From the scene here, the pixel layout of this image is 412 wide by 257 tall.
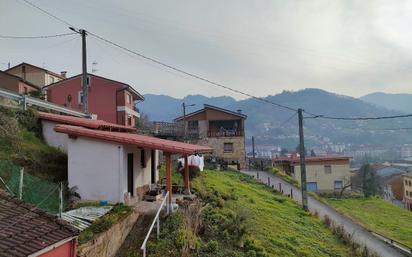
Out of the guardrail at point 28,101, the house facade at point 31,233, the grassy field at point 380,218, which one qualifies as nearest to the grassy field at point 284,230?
the grassy field at point 380,218

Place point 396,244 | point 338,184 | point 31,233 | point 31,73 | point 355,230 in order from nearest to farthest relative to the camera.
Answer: point 31,233 < point 396,244 < point 355,230 < point 31,73 < point 338,184

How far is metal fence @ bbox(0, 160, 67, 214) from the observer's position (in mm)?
12023

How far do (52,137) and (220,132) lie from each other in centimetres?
3561

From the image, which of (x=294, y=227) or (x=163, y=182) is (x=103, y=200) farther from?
(x=294, y=227)

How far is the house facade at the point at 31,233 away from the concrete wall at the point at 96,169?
20.8 feet

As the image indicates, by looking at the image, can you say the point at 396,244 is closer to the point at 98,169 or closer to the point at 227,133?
the point at 98,169

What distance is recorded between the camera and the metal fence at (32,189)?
1202 cm

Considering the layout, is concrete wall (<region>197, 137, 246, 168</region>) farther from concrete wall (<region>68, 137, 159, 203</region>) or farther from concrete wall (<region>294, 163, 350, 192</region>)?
concrete wall (<region>68, 137, 159, 203</region>)

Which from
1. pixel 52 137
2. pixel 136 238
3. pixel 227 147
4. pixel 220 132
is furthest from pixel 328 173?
pixel 136 238

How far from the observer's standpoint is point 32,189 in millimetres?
12672

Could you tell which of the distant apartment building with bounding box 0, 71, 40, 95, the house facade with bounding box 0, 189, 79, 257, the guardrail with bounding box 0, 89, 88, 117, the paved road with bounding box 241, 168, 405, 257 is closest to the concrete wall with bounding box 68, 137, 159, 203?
the guardrail with bounding box 0, 89, 88, 117

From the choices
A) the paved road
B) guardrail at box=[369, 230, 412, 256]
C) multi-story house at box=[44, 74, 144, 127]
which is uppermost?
multi-story house at box=[44, 74, 144, 127]

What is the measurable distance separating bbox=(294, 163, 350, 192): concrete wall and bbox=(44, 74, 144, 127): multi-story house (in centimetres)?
2830

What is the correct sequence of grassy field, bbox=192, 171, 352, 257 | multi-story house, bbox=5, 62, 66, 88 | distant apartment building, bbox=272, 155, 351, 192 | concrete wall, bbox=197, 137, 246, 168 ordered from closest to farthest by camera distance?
grassy field, bbox=192, 171, 352, 257 → multi-story house, bbox=5, 62, 66, 88 → concrete wall, bbox=197, 137, 246, 168 → distant apartment building, bbox=272, 155, 351, 192
